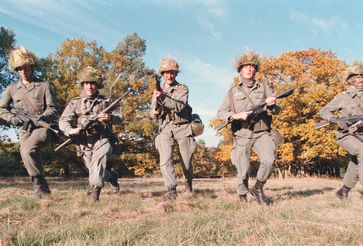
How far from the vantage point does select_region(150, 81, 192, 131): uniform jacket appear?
25.5ft

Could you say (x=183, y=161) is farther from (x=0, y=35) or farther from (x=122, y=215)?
(x=0, y=35)

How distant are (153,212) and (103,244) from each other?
6.17 ft

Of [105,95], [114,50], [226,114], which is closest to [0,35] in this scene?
[114,50]

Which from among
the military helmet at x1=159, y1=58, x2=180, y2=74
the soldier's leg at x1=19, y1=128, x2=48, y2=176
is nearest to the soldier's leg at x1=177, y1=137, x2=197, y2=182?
the military helmet at x1=159, y1=58, x2=180, y2=74

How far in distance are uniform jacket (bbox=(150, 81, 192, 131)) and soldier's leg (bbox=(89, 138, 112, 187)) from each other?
114 centimetres

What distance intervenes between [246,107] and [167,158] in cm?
173

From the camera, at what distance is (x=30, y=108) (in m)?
7.91

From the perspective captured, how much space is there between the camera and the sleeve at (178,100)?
25.3 ft

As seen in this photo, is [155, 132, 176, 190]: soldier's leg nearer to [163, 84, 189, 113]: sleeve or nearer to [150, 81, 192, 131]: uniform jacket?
[150, 81, 192, 131]: uniform jacket

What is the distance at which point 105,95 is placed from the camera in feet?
26.6

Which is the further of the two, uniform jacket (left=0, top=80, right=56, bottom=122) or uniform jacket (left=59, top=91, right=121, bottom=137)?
uniform jacket (left=0, top=80, right=56, bottom=122)

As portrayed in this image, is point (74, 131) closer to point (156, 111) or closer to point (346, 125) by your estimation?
point (156, 111)

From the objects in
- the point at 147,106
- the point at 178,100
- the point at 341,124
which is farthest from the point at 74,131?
the point at 147,106

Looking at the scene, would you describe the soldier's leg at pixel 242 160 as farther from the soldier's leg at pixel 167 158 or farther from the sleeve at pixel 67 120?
the sleeve at pixel 67 120
